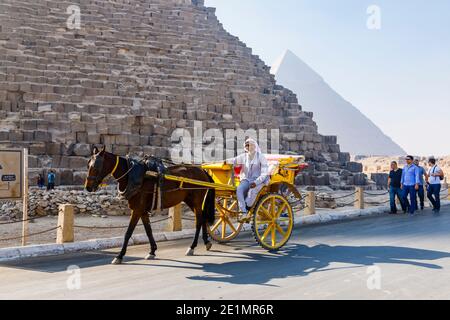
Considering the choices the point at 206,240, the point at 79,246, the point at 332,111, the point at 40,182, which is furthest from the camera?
the point at 332,111

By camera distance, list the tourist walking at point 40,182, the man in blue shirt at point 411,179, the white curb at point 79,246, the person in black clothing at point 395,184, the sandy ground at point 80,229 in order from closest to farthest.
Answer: the white curb at point 79,246 < the sandy ground at point 80,229 < the man in blue shirt at point 411,179 < the person in black clothing at point 395,184 < the tourist walking at point 40,182

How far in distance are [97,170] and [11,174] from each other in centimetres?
200

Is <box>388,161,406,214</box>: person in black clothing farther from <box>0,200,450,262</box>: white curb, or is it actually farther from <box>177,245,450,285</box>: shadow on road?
<box>177,245,450,285</box>: shadow on road

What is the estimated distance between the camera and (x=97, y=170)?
6.54 m

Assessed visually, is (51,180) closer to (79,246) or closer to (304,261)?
(79,246)

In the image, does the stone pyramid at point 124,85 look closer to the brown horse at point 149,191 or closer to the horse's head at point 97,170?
the brown horse at point 149,191

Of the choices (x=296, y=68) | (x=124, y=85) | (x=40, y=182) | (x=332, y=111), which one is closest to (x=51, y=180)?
(x=40, y=182)

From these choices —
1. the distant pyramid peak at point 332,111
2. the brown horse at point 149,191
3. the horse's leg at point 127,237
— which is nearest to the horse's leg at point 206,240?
the brown horse at point 149,191

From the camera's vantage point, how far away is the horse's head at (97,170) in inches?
256

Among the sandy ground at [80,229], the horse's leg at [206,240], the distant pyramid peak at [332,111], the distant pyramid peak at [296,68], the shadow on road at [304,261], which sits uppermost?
the distant pyramid peak at [296,68]

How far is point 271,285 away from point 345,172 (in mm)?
20309

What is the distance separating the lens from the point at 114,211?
13914mm

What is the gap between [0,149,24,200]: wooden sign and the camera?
24.9 ft
